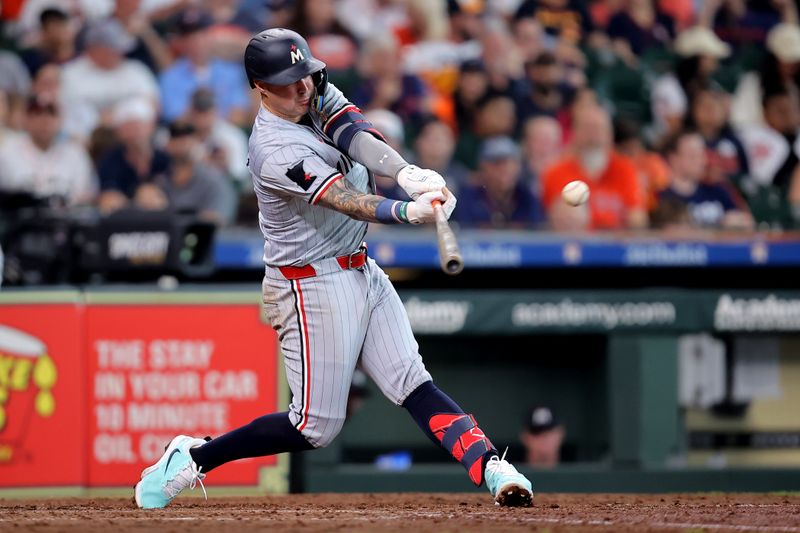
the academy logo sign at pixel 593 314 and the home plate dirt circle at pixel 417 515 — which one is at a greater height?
the academy logo sign at pixel 593 314

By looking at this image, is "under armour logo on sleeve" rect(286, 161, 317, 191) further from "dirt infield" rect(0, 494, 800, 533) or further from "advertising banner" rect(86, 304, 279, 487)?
"advertising banner" rect(86, 304, 279, 487)

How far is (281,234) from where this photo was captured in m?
4.79

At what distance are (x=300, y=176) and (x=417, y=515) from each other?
4.30 feet

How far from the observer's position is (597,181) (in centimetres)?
880

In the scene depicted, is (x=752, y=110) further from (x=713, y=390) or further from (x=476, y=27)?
(x=713, y=390)

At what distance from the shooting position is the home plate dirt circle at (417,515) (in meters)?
4.29

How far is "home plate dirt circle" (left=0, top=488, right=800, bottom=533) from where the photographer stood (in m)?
4.29

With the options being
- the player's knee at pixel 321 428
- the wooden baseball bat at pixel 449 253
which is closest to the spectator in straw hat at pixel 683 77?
the player's knee at pixel 321 428

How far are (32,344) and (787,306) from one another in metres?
4.38

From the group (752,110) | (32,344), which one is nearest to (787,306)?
(752,110)

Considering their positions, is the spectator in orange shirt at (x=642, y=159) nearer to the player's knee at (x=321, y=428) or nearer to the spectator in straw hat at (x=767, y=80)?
the spectator in straw hat at (x=767, y=80)

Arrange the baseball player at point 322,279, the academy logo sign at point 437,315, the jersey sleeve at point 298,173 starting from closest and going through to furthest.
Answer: the jersey sleeve at point 298,173 → the baseball player at point 322,279 → the academy logo sign at point 437,315

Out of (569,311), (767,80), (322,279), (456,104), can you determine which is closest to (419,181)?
(322,279)

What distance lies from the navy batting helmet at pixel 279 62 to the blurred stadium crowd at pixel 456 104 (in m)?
3.13
